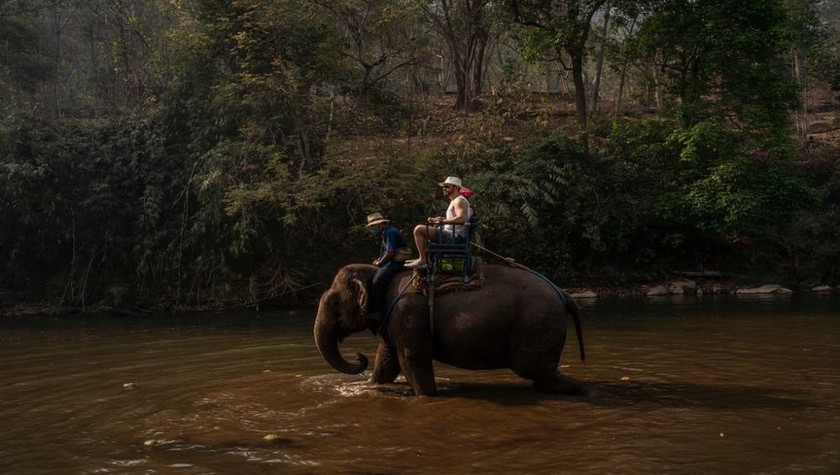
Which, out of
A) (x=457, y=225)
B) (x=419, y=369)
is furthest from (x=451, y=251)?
(x=419, y=369)

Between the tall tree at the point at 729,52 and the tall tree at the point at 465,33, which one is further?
the tall tree at the point at 465,33

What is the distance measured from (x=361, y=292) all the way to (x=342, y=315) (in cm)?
44

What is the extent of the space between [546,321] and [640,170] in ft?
64.7

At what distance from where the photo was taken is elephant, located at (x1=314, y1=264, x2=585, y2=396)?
865 centimetres

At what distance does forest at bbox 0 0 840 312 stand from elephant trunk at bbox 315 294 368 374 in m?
12.5

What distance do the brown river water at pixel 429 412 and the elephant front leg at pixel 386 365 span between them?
5.7 inches

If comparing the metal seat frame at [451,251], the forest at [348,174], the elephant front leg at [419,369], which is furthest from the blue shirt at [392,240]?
A: the forest at [348,174]

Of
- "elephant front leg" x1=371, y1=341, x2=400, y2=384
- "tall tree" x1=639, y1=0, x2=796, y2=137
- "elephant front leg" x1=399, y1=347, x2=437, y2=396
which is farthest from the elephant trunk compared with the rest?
"tall tree" x1=639, y1=0, x2=796, y2=137

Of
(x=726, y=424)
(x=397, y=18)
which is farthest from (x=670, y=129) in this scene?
(x=726, y=424)

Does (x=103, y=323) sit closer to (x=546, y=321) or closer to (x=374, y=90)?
(x=374, y=90)

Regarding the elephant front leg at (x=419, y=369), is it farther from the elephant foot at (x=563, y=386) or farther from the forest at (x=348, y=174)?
the forest at (x=348, y=174)

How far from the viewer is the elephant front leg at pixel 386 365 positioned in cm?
948

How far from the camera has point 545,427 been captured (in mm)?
7215

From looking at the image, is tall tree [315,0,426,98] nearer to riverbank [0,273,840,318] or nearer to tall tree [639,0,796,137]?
riverbank [0,273,840,318]
